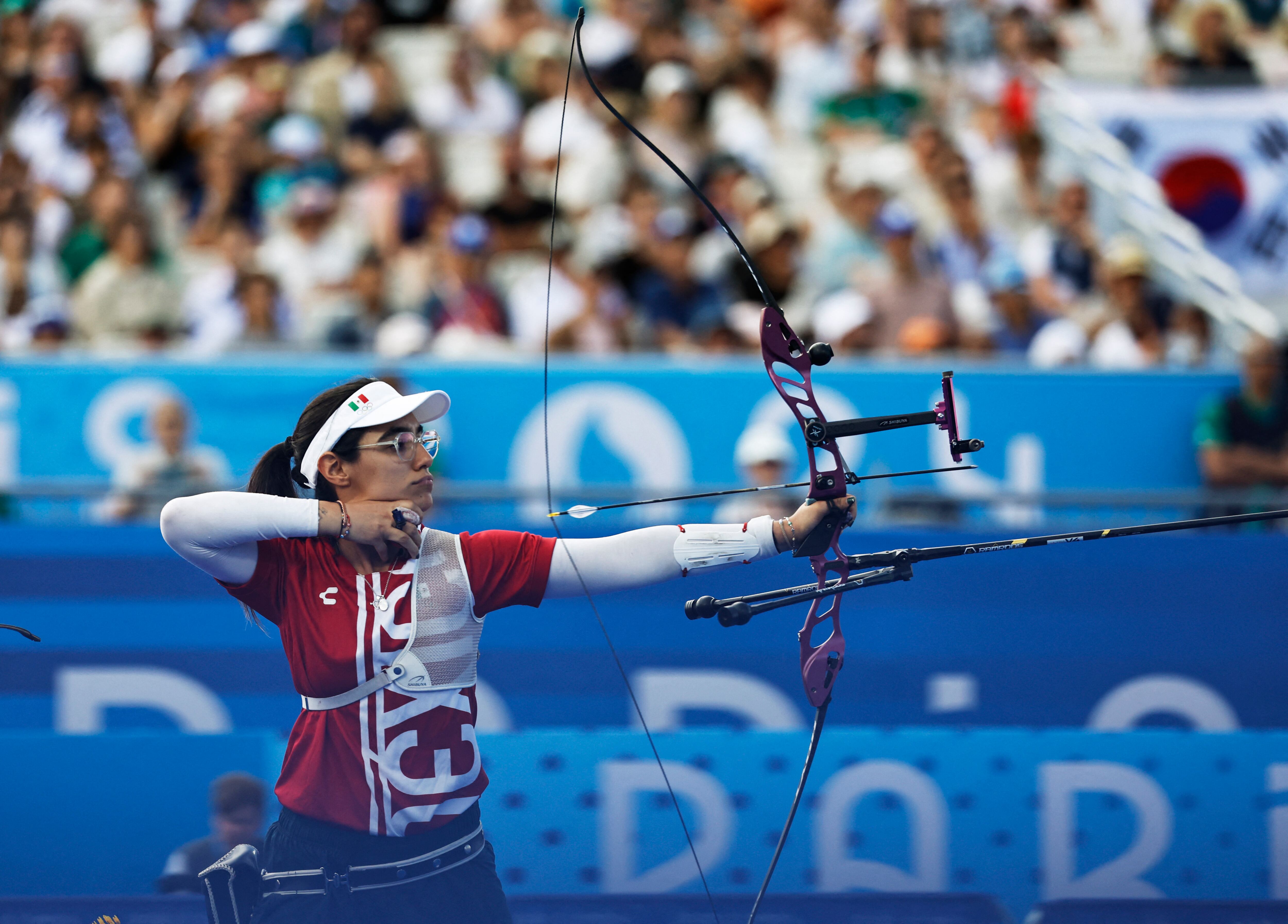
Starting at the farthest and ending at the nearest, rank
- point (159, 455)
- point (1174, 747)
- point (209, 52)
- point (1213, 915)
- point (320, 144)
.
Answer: point (209, 52) → point (320, 144) → point (159, 455) → point (1174, 747) → point (1213, 915)

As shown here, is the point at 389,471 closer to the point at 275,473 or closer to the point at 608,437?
the point at 275,473

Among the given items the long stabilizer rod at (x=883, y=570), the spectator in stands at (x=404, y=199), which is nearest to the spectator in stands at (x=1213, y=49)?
the spectator in stands at (x=404, y=199)

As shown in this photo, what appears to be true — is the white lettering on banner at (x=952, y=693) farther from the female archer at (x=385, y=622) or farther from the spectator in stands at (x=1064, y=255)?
the female archer at (x=385, y=622)

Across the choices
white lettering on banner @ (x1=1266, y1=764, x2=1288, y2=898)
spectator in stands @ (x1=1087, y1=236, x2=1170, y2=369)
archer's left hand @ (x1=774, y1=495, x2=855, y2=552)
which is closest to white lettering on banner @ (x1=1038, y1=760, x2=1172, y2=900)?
white lettering on banner @ (x1=1266, y1=764, x2=1288, y2=898)

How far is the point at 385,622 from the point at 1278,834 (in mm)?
2877

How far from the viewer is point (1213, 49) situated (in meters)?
8.52

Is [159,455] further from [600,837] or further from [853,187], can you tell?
[853,187]

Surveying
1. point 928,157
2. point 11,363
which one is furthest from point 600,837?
point 928,157

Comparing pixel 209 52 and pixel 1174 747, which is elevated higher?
pixel 209 52

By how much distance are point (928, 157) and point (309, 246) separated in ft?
10.5

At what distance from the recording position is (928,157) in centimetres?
773

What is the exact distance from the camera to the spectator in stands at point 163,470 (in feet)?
19.0

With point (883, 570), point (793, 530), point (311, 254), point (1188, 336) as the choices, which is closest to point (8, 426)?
point (311, 254)

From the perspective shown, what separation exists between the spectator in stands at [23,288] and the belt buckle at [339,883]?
4.68 m
